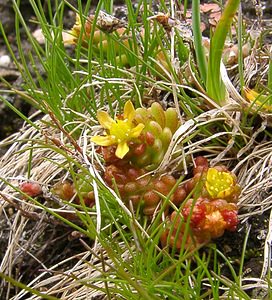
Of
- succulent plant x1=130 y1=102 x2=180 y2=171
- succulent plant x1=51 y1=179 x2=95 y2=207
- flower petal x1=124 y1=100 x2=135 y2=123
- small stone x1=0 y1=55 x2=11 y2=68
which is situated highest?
flower petal x1=124 y1=100 x2=135 y2=123

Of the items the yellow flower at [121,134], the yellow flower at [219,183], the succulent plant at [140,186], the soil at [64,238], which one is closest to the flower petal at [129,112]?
the yellow flower at [121,134]

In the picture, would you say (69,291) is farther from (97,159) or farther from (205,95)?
(205,95)

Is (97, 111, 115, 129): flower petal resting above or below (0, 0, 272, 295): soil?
above

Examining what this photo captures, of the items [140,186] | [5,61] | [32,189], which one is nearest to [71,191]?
[32,189]

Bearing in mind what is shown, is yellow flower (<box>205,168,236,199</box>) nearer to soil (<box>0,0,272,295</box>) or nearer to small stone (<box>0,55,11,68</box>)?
soil (<box>0,0,272,295</box>)

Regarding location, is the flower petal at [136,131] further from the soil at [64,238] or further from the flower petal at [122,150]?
the soil at [64,238]

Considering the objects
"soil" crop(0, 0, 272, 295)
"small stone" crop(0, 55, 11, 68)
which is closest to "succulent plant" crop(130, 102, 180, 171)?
"soil" crop(0, 0, 272, 295)

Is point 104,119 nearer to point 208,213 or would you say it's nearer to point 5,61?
point 208,213
